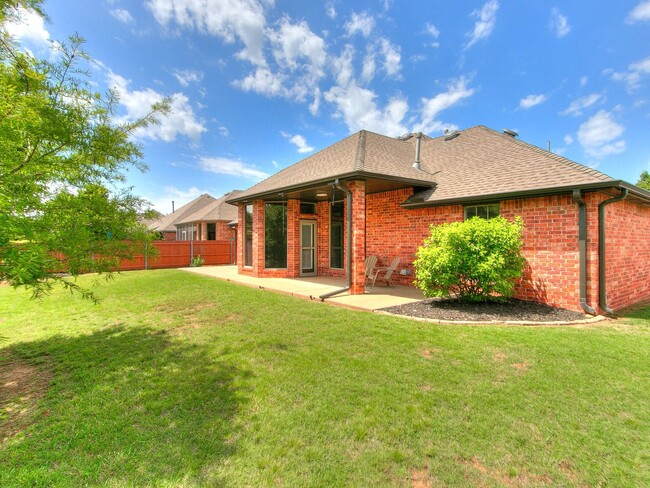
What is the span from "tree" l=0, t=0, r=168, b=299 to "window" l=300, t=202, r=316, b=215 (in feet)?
27.9

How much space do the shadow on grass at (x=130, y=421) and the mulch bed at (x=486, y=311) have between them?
4.23 meters

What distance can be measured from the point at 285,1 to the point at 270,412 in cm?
1259

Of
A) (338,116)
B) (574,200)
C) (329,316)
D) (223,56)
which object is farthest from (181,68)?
(574,200)

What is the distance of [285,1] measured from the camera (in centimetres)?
1028

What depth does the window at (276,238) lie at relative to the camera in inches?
489

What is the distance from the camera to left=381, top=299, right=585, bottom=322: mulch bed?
239 inches

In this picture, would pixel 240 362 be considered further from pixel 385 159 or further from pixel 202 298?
pixel 385 159

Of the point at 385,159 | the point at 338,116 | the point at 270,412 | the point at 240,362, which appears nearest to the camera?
the point at 270,412

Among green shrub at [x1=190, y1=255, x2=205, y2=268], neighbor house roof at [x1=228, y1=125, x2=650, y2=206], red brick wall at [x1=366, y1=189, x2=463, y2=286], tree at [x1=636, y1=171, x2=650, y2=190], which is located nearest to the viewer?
neighbor house roof at [x1=228, y1=125, x2=650, y2=206]

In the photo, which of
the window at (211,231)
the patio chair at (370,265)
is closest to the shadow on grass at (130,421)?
the patio chair at (370,265)

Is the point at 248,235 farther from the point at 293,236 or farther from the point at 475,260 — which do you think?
the point at 475,260

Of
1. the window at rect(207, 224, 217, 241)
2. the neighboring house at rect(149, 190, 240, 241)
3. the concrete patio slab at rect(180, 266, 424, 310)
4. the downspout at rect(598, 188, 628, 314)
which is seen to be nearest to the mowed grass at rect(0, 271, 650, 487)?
the downspout at rect(598, 188, 628, 314)

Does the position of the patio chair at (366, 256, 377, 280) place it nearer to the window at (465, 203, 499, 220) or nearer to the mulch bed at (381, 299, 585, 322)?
the mulch bed at (381, 299, 585, 322)

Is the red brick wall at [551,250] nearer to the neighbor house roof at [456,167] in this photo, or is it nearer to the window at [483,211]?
the window at [483,211]
